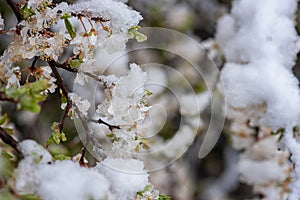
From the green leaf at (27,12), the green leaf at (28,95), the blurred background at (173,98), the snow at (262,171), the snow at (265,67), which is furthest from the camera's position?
the blurred background at (173,98)

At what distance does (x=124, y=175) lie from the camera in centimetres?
79

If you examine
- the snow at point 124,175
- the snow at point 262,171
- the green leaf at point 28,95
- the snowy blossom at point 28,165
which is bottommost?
the snowy blossom at point 28,165

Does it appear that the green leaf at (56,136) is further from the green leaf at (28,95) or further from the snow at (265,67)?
the snow at (265,67)

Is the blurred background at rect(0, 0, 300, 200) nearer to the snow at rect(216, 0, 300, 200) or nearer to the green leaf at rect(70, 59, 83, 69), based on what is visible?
the snow at rect(216, 0, 300, 200)

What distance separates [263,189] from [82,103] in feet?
2.93

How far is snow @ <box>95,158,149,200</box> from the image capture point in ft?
2.52

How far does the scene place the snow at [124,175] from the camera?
0.77 meters

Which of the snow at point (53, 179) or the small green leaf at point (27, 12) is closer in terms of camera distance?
the snow at point (53, 179)

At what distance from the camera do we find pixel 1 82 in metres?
0.78

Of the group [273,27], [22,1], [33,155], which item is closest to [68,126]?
[273,27]

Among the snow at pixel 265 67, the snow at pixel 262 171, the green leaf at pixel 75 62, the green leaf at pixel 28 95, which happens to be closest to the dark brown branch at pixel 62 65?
the green leaf at pixel 75 62

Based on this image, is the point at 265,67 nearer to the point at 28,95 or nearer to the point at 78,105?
the point at 78,105

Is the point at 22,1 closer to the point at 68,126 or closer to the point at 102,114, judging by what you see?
the point at 102,114

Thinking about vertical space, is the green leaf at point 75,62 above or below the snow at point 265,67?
below
